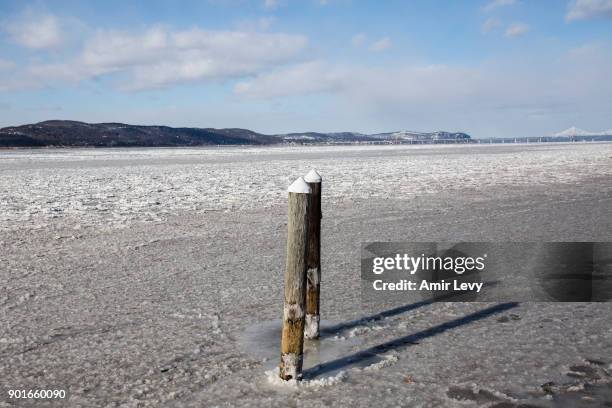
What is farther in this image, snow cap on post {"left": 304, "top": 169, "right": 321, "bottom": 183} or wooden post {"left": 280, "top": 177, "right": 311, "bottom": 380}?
snow cap on post {"left": 304, "top": 169, "right": 321, "bottom": 183}

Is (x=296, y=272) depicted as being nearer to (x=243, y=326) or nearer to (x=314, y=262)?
(x=314, y=262)

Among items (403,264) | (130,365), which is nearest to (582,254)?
(403,264)

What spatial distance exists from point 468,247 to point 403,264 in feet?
5.11

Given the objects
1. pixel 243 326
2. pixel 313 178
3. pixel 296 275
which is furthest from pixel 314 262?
pixel 243 326

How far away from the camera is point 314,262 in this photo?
4793mm

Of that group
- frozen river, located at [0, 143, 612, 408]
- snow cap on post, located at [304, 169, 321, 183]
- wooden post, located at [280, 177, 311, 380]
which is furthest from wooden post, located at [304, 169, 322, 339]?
wooden post, located at [280, 177, 311, 380]

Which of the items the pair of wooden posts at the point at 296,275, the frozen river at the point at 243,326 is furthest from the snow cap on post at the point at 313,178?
the frozen river at the point at 243,326

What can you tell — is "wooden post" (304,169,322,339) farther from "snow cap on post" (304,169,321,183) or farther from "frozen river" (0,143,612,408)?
"frozen river" (0,143,612,408)

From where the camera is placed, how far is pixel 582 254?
27.0 feet

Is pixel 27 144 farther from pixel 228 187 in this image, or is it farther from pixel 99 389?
pixel 99 389

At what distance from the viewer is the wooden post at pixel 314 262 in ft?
15.2

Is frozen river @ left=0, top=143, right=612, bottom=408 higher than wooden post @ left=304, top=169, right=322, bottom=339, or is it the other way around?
wooden post @ left=304, top=169, right=322, bottom=339

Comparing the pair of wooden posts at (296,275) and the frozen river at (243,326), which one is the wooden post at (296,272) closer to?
the pair of wooden posts at (296,275)

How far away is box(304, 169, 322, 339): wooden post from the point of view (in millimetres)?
4621
